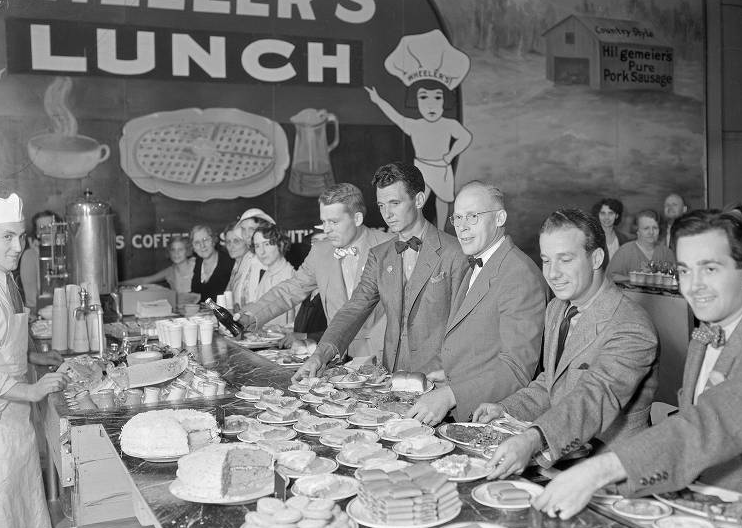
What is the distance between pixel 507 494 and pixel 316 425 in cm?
93

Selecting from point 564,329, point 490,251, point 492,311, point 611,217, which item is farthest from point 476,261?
point 611,217

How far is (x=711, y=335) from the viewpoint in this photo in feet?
7.80

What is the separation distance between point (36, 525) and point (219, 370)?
3.58 ft

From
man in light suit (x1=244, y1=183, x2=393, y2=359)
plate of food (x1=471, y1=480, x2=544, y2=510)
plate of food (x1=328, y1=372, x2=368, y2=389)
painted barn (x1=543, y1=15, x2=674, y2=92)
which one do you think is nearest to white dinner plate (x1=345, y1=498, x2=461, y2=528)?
plate of food (x1=471, y1=480, x2=544, y2=510)

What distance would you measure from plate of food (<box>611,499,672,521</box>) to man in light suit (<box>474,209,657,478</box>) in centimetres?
36

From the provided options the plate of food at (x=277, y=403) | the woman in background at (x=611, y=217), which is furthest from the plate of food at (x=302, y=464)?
the woman in background at (x=611, y=217)

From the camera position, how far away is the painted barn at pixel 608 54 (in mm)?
10570

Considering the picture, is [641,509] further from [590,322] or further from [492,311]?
[492,311]

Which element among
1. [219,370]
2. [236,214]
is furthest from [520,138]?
[219,370]

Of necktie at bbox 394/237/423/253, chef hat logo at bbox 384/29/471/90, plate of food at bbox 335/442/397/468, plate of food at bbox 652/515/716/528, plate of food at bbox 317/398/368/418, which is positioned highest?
chef hat logo at bbox 384/29/471/90

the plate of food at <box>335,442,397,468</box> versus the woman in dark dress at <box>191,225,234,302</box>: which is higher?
the woman in dark dress at <box>191,225,234,302</box>

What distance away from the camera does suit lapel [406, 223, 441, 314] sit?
4.15m

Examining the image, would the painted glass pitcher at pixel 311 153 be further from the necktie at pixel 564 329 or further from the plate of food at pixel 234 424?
the necktie at pixel 564 329

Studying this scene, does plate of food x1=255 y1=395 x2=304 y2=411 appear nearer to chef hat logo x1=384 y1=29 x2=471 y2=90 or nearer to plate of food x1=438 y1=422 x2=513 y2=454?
plate of food x1=438 y1=422 x2=513 y2=454
